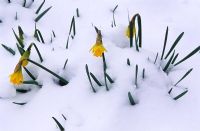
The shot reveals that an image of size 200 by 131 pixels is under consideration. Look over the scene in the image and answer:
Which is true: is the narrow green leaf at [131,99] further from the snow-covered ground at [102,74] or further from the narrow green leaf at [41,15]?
the narrow green leaf at [41,15]

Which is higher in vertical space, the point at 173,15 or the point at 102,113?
the point at 173,15

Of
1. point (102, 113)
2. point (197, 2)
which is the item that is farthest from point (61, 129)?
point (197, 2)

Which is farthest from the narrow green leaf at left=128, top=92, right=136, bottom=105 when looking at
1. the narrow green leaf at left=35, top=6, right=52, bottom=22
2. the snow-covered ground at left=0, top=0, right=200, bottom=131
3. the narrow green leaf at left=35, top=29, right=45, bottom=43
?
the narrow green leaf at left=35, top=6, right=52, bottom=22

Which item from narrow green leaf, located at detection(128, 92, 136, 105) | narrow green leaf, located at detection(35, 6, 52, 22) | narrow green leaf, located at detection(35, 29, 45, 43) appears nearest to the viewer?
narrow green leaf, located at detection(128, 92, 136, 105)

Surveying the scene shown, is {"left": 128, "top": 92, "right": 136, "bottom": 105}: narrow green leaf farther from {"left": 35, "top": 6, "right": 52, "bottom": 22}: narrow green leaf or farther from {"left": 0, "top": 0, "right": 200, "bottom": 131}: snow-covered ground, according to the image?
{"left": 35, "top": 6, "right": 52, "bottom": 22}: narrow green leaf

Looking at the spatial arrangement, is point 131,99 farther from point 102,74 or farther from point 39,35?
point 39,35

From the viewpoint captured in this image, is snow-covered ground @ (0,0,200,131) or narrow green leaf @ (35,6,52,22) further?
narrow green leaf @ (35,6,52,22)

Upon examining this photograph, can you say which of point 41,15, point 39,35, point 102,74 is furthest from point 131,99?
point 41,15

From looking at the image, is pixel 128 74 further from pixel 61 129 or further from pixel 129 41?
pixel 61 129
